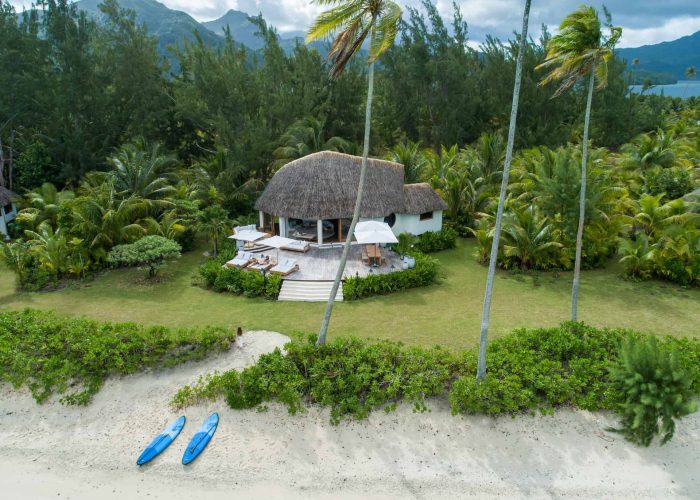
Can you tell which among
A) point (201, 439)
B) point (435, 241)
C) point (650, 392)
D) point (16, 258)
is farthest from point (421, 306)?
point (16, 258)

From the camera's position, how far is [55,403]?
12539 mm

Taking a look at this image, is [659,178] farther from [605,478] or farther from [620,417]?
[605,478]

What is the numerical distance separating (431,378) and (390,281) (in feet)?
25.2

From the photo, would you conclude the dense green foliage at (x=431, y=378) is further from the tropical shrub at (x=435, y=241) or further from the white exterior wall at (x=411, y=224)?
the white exterior wall at (x=411, y=224)

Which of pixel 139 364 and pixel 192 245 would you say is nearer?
pixel 139 364

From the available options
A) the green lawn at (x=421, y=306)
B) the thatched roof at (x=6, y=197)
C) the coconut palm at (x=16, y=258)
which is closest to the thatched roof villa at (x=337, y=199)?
the green lawn at (x=421, y=306)

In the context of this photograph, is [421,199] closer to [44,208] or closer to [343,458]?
[343,458]

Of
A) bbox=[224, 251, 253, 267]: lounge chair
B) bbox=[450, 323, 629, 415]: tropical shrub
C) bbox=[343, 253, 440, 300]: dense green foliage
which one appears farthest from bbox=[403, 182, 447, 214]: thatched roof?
bbox=[450, 323, 629, 415]: tropical shrub

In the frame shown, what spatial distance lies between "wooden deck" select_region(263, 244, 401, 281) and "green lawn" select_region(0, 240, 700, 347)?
7.14 feet

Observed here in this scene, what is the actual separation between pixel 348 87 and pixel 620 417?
2978 centimetres

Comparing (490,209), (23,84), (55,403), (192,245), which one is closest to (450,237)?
(490,209)

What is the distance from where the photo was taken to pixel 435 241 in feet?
82.7

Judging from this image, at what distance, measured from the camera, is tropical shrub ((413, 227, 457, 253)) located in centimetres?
2498

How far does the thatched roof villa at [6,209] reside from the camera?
26.3 metres
